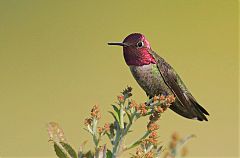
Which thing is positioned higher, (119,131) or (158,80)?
(158,80)

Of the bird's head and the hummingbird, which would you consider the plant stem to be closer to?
the bird's head

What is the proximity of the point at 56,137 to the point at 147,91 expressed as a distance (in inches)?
31.6

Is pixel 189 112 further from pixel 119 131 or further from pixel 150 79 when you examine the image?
pixel 119 131

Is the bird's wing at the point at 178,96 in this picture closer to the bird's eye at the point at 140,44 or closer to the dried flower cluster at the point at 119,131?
the bird's eye at the point at 140,44

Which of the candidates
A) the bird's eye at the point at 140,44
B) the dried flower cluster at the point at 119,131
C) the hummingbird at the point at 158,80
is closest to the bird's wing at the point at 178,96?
the hummingbird at the point at 158,80

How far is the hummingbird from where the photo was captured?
1.74 m

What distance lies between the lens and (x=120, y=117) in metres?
1.13

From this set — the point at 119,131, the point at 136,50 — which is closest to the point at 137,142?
the point at 119,131

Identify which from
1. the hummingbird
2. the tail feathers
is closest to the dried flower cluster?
the hummingbird

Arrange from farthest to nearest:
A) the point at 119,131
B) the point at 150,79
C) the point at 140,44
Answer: the point at 150,79
the point at 140,44
the point at 119,131

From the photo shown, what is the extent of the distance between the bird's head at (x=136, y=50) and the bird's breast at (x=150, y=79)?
0.12 ft

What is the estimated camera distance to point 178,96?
190 centimetres

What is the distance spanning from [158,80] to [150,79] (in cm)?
5

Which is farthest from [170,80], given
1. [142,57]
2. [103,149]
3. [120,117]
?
[103,149]
